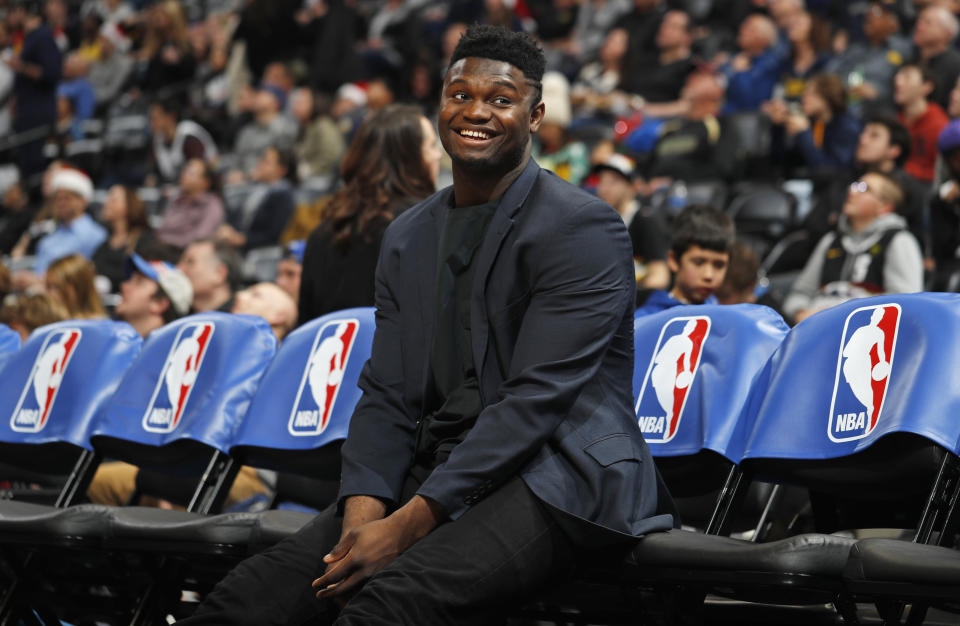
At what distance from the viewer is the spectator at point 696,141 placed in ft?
25.2

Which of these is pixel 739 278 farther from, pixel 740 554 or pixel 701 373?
→ pixel 740 554

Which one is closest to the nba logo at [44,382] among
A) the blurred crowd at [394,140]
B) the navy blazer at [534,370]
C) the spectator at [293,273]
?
the blurred crowd at [394,140]

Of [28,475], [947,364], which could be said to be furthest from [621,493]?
[28,475]

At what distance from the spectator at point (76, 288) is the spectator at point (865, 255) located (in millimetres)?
3073

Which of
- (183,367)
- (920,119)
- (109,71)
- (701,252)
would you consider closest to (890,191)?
(920,119)

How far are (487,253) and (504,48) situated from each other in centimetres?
41

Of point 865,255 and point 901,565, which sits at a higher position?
point 901,565

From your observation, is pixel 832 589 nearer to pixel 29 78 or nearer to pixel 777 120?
pixel 777 120

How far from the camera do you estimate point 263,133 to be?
35.3ft

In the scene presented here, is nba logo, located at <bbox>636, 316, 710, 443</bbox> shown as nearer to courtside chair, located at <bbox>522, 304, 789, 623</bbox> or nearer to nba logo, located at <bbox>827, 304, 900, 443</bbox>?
courtside chair, located at <bbox>522, 304, 789, 623</bbox>

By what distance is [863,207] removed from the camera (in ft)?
18.3

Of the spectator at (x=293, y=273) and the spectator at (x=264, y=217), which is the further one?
the spectator at (x=264, y=217)

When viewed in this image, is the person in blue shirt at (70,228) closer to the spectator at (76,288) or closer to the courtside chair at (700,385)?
the spectator at (76,288)

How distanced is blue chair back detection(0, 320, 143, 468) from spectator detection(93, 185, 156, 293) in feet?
12.8
